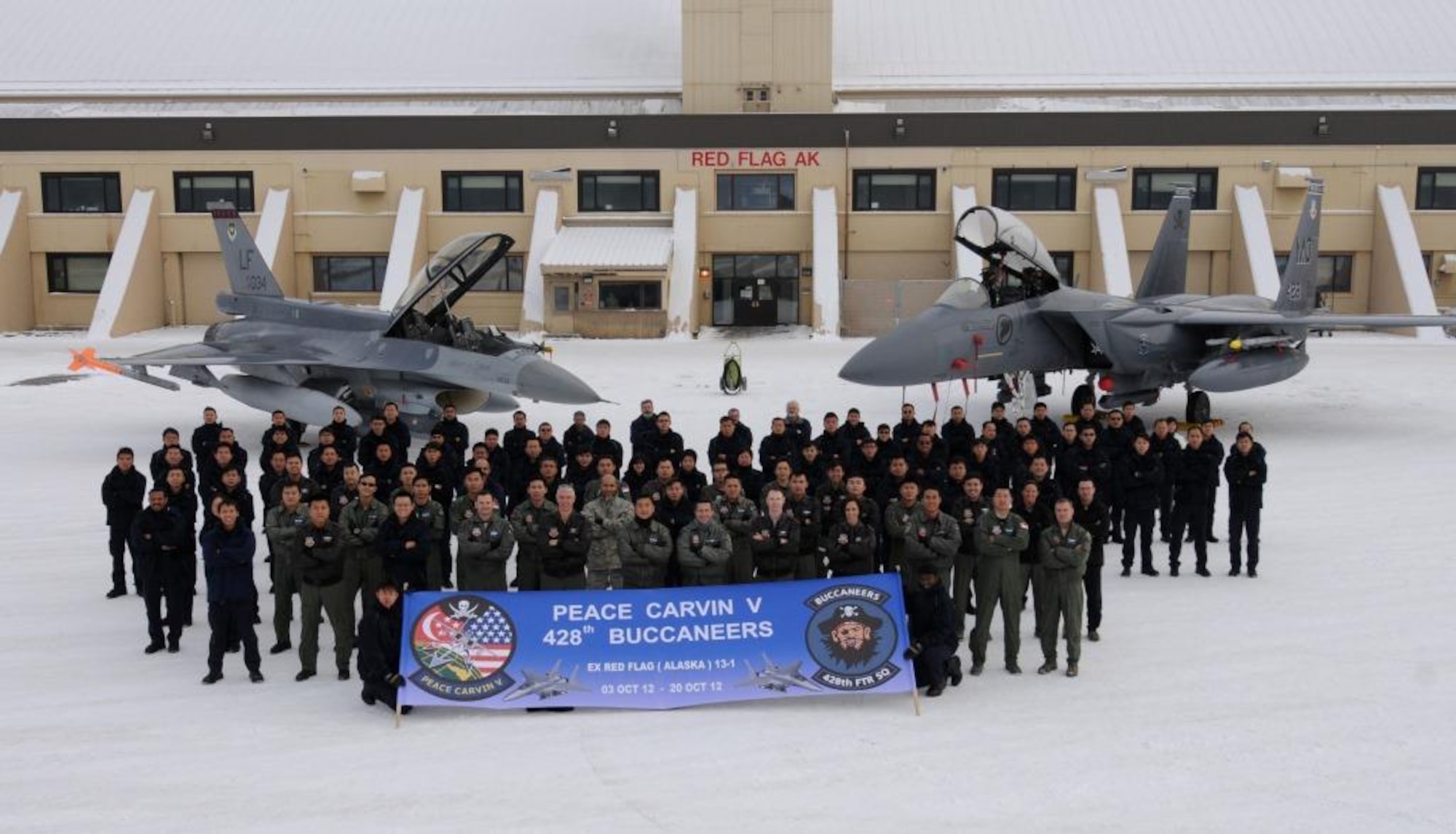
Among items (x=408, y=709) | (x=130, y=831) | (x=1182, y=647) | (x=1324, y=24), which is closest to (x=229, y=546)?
(x=408, y=709)

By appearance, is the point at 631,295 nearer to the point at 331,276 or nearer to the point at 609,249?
the point at 609,249

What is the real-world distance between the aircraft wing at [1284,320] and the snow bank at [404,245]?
22.3 meters

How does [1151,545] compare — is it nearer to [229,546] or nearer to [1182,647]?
[1182,647]

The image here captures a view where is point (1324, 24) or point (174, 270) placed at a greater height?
point (1324, 24)

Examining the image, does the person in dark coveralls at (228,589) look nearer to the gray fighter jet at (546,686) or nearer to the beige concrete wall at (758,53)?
the gray fighter jet at (546,686)

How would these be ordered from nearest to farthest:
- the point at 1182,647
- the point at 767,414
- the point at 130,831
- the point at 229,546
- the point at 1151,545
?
the point at 130,831
the point at 229,546
the point at 1182,647
the point at 1151,545
the point at 767,414

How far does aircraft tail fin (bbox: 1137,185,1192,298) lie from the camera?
21812 millimetres

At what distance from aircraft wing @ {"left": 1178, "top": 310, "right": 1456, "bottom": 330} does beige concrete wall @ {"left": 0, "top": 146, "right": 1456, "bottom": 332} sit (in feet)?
53.3

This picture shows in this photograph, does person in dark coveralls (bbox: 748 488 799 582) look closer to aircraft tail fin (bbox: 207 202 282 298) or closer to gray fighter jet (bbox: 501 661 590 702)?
gray fighter jet (bbox: 501 661 590 702)

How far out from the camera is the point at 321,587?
9.25m

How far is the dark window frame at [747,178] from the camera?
36.9 meters

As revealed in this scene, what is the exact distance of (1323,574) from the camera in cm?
1191

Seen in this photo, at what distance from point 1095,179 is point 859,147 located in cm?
715

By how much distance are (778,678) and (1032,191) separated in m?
30.6
